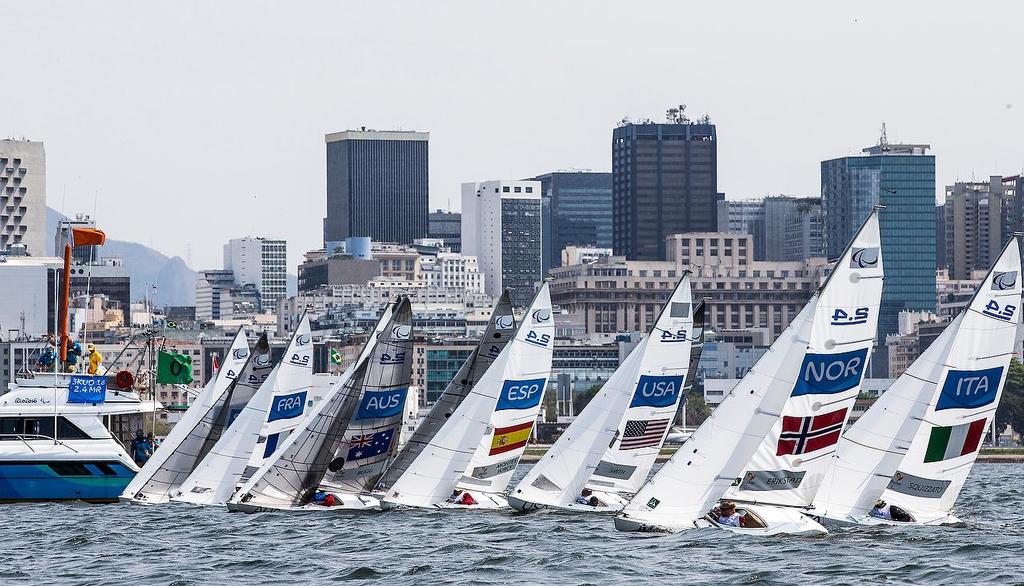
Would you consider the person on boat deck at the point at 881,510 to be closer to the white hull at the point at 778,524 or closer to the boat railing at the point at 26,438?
the white hull at the point at 778,524

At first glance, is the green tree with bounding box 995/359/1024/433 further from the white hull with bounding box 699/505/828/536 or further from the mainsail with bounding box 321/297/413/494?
the white hull with bounding box 699/505/828/536

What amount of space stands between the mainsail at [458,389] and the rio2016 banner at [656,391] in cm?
370

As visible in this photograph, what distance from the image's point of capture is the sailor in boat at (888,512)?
Result: 46.6 meters

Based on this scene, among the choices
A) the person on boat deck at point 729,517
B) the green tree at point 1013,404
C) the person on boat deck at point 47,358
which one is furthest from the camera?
the green tree at point 1013,404

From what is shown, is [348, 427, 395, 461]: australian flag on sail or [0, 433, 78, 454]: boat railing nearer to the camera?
[348, 427, 395, 461]: australian flag on sail

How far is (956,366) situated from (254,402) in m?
19.1

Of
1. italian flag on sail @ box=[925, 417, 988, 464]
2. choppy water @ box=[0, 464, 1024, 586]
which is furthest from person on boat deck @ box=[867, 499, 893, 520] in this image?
italian flag on sail @ box=[925, 417, 988, 464]

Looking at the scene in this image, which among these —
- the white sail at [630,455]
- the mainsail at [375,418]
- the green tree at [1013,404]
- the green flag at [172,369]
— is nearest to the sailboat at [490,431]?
the mainsail at [375,418]

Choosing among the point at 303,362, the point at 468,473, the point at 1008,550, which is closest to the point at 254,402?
the point at 303,362

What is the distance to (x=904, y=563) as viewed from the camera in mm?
40344

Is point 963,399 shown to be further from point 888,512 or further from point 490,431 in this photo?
point 490,431

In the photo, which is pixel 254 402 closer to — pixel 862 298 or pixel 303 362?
pixel 303 362

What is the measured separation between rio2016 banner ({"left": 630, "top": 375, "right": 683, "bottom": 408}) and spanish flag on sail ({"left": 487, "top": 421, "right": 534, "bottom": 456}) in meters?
2.88

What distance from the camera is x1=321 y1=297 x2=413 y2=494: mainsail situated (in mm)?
52031
